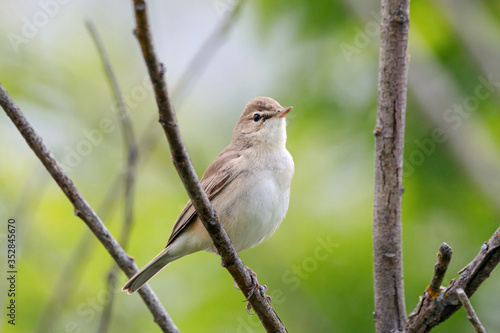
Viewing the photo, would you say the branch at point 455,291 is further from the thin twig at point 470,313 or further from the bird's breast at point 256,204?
the bird's breast at point 256,204

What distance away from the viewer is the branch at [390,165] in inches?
134

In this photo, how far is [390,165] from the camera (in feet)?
11.3

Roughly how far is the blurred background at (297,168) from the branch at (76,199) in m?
0.39

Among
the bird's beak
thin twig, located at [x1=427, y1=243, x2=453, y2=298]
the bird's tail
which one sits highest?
the bird's beak

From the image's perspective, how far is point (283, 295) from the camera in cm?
460

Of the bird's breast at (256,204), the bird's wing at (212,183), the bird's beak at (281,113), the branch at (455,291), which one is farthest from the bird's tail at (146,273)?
the branch at (455,291)

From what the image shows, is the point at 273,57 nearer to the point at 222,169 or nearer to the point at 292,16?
the point at 292,16

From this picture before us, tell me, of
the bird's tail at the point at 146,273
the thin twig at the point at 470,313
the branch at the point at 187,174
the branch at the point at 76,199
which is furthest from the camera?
the bird's tail at the point at 146,273

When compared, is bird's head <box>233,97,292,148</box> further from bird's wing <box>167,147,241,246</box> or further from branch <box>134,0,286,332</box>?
branch <box>134,0,286,332</box>

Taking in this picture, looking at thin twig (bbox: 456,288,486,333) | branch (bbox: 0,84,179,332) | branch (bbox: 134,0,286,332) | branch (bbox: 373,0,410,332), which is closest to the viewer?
branch (bbox: 134,0,286,332)

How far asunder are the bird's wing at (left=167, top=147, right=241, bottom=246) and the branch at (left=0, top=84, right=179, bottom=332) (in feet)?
2.74

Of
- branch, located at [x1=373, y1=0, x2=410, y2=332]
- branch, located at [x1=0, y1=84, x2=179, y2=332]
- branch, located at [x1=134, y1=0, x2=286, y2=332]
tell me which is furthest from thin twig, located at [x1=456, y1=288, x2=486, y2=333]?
branch, located at [x1=0, y1=84, x2=179, y2=332]

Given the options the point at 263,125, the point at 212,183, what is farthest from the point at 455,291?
the point at 263,125

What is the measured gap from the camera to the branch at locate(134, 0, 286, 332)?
2061 mm
